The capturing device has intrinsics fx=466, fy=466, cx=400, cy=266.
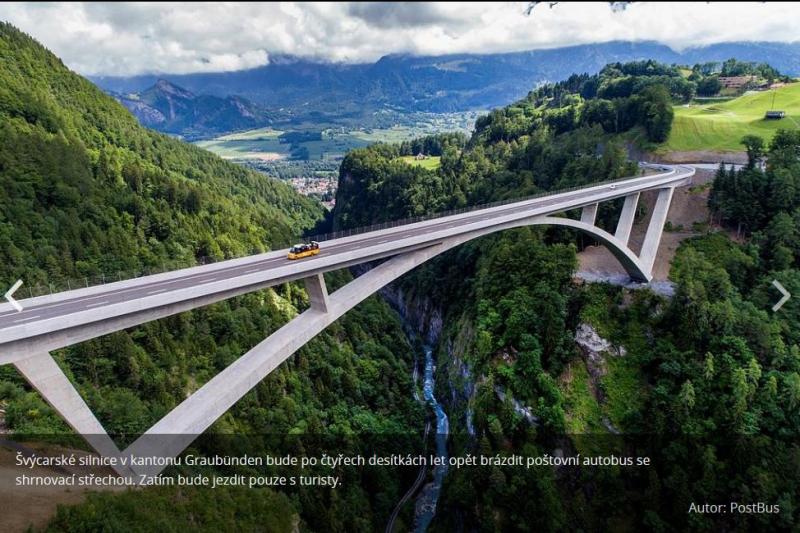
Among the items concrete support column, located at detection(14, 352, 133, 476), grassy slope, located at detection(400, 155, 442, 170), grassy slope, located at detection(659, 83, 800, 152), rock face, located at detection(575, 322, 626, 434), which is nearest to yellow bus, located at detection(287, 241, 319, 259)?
concrete support column, located at detection(14, 352, 133, 476)

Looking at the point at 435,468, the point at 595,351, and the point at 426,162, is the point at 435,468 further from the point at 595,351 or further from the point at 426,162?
the point at 426,162

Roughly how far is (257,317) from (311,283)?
47.8 feet

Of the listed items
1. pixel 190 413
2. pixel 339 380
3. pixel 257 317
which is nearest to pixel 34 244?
pixel 257 317

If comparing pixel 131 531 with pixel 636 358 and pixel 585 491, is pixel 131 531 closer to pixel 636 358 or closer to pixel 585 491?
pixel 585 491

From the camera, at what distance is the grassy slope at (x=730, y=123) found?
193 feet

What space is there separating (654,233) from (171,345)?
40.6m

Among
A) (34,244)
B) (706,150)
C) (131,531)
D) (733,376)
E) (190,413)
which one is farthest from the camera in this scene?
(706,150)

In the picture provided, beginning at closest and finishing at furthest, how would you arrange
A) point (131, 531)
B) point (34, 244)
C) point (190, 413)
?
A: point (131, 531), point (190, 413), point (34, 244)

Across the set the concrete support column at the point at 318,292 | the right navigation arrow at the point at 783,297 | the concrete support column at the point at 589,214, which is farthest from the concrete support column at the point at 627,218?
the concrete support column at the point at 318,292

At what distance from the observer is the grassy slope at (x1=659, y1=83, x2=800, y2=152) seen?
58906mm

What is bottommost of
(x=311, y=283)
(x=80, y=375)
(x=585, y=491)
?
(x=585, y=491)

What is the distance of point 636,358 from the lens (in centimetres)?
3412

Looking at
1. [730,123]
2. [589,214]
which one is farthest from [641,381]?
[730,123]

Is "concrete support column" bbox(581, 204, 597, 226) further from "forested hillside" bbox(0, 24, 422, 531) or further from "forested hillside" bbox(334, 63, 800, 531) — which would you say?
"forested hillside" bbox(0, 24, 422, 531)
